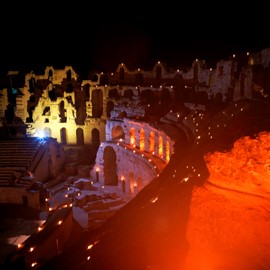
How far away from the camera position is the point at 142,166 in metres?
28.6

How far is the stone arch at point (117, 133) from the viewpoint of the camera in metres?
36.2

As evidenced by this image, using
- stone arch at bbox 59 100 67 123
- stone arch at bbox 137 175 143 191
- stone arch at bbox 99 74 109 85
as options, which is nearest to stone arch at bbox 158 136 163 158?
stone arch at bbox 137 175 143 191

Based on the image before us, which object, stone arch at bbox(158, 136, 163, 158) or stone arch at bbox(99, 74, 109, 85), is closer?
stone arch at bbox(158, 136, 163, 158)

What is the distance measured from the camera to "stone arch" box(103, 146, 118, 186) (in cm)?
3487

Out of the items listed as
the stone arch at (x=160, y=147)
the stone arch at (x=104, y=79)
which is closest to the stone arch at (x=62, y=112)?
the stone arch at (x=104, y=79)

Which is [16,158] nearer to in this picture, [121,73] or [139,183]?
[139,183]

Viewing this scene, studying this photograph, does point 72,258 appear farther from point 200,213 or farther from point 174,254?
point 200,213

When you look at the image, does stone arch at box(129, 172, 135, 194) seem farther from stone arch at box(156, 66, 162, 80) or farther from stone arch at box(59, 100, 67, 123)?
stone arch at box(59, 100, 67, 123)

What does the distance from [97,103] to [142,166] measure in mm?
17777

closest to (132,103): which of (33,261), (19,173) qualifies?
(19,173)

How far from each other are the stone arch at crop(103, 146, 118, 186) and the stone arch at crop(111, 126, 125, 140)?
197cm

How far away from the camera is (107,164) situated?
3519cm

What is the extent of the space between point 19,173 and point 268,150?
77.1 feet

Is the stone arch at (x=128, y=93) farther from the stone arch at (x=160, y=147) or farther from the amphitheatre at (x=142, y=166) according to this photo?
the stone arch at (x=160, y=147)
